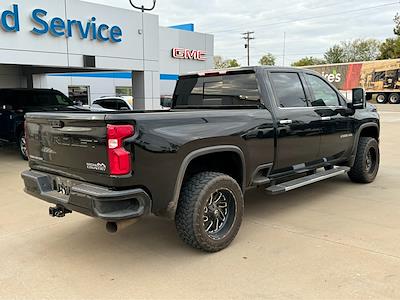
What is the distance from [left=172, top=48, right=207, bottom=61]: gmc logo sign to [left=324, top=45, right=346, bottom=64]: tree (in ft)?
175

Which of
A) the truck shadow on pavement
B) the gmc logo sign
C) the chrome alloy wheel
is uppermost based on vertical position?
the gmc logo sign

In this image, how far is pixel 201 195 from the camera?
12.6 feet

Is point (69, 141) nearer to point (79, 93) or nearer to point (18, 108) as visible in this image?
point (18, 108)

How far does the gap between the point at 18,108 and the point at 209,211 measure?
292 inches

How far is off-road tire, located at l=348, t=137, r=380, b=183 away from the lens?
21.6 feet

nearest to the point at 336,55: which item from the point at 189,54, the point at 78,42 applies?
the point at 189,54

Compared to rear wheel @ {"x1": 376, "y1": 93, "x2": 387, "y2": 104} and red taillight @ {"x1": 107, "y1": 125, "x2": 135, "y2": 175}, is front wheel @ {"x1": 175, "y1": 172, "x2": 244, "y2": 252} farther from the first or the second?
rear wheel @ {"x1": 376, "y1": 93, "x2": 387, "y2": 104}

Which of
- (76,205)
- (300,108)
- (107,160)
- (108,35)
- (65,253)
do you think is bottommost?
(65,253)

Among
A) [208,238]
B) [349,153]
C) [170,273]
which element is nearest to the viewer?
[170,273]

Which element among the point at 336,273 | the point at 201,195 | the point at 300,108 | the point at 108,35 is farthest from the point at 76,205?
the point at 108,35

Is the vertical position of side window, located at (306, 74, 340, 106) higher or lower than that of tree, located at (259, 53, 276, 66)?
lower

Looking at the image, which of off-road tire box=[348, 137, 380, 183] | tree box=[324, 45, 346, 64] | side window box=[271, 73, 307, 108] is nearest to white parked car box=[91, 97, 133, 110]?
off-road tire box=[348, 137, 380, 183]

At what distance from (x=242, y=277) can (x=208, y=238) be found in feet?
1.82

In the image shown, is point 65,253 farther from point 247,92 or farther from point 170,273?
point 247,92
